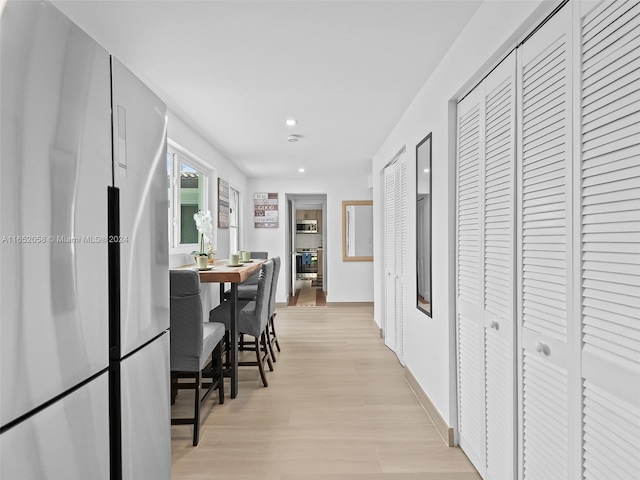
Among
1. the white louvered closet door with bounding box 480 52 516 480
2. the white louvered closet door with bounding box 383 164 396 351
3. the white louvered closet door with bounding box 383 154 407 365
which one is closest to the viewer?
the white louvered closet door with bounding box 480 52 516 480

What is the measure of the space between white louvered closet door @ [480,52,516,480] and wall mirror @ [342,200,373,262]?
16.0 ft

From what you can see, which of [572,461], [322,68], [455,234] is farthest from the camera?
[322,68]

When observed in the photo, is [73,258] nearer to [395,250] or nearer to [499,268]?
[499,268]

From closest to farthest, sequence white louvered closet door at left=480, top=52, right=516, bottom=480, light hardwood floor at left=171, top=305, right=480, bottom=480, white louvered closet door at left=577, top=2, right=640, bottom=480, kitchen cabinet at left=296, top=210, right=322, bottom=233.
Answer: white louvered closet door at left=577, top=2, right=640, bottom=480
white louvered closet door at left=480, top=52, right=516, bottom=480
light hardwood floor at left=171, top=305, right=480, bottom=480
kitchen cabinet at left=296, top=210, right=322, bottom=233

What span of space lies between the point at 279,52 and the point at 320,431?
8.06 feet

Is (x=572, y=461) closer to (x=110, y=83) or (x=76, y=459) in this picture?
(x=76, y=459)

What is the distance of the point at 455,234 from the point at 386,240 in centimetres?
225

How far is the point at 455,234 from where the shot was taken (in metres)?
2.21

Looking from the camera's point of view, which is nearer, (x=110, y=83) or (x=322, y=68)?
(x=110, y=83)

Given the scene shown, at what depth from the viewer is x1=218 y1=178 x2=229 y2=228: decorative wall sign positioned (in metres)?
4.79

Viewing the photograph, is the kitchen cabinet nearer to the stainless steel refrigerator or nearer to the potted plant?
the potted plant

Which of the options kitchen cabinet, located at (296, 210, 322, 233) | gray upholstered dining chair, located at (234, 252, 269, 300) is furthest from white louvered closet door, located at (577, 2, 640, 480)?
kitchen cabinet, located at (296, 210, 322, 233)

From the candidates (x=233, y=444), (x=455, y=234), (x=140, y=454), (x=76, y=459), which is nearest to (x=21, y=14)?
(x=76, y=459)

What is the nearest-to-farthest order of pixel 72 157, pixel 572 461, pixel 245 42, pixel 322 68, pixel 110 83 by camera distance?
1. pixel 72 157
2. pixel 110 83
3. pixel 572 461
4. pixel 245 42
5. pixel 322 68
